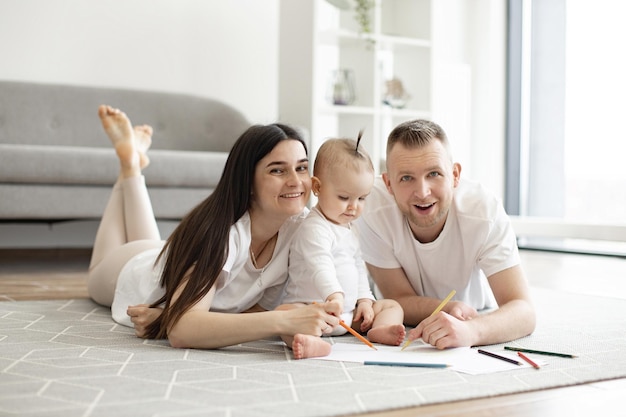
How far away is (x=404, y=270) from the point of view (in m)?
1.94

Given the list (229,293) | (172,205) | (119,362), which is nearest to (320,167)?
(229,293)

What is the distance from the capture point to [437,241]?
1809 mm

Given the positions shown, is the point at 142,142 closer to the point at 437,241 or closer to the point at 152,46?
the point at 437,241

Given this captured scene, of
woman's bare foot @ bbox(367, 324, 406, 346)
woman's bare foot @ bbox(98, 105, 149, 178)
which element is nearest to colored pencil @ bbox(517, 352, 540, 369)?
woman's bare foot @ bbox(367, 324, 406, 346)

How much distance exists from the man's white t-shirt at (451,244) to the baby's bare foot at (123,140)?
93cm

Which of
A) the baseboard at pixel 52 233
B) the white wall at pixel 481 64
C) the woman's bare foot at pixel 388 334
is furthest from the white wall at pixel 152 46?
the woman's bare foot at pixel 388 334

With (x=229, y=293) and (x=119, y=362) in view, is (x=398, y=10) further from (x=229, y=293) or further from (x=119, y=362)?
(x=119, y=362)

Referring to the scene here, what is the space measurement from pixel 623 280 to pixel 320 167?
188 centimetres

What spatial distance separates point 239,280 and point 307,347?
358 millimetres

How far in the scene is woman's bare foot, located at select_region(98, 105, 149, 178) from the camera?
244cm

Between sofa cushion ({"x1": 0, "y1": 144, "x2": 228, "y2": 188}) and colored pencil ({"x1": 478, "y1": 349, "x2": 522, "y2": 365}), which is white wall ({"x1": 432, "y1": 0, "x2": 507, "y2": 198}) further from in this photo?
colored pencil ({"x1": 478, "y1": 349, "x2": 522, "y2": 365})

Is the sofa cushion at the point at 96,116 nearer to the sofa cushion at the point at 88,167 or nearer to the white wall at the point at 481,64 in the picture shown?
the sofa cushion at the point at 88,167

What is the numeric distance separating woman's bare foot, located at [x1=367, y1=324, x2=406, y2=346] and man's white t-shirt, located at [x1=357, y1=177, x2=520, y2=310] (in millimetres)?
314

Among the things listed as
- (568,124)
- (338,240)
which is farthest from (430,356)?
(568,124)
